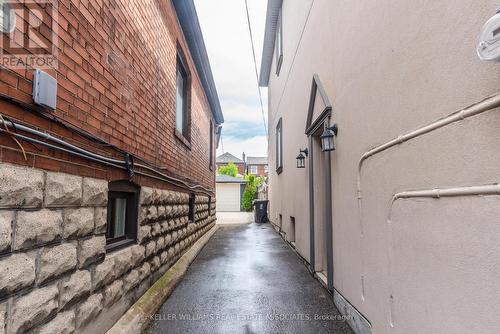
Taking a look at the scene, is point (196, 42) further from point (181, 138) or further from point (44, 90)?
point (44, 90)

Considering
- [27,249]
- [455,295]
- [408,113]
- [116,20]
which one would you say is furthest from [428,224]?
[116,20]

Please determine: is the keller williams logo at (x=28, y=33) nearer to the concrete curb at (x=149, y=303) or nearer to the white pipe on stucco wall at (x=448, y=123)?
the concrete curb at (x=149, y=303)

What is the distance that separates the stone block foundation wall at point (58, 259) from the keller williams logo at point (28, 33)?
614 mm

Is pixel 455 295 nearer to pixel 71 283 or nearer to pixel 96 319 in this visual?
pixel 71 283

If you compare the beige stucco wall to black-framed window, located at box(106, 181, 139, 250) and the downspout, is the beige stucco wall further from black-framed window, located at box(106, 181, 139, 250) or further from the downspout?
black-framed window, located at box(106, 181, 139, 250)

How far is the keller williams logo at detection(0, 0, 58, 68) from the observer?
1.75 m

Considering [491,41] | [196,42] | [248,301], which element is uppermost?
[196,42]

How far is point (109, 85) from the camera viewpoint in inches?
117

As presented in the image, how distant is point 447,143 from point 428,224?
1.68 ft

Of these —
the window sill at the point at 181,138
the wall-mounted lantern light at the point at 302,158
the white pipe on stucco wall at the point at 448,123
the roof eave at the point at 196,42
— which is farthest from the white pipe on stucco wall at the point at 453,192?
the roof eave at the point at 196,42

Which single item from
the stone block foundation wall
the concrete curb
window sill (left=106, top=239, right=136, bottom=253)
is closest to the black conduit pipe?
the stone block foundation wall

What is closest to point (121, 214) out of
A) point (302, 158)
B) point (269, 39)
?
point (302, 158)

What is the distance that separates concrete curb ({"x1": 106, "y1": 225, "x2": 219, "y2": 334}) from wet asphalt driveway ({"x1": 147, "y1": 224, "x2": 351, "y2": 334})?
0.32ft

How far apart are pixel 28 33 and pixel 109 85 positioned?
3.58 feet
